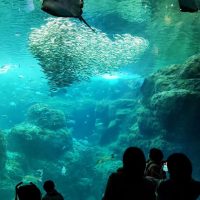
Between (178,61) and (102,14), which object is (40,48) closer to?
(102,14)

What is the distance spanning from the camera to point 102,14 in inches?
713

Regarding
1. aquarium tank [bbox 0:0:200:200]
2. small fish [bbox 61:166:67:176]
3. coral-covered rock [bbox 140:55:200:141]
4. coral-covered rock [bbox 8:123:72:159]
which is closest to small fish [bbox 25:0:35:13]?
aquarium tank [bbox 0:0:200:200]

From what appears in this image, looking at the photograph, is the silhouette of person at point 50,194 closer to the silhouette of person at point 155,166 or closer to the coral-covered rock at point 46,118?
the silhouette of person at point 155,166

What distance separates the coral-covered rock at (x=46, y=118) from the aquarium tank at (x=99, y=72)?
74mm

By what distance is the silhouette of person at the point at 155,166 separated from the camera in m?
3.78

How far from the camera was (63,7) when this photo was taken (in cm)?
285

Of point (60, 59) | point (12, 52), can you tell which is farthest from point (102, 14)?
point (12, 52)

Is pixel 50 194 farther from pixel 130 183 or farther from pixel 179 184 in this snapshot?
pixel 179 184

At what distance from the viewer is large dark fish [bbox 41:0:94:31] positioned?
2838 millimetres

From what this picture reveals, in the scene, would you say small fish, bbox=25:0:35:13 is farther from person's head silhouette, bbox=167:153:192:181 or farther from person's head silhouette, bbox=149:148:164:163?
person's head silhouette, bbox=167:153:192:181

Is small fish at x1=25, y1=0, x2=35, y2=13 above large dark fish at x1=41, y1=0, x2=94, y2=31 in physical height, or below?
below

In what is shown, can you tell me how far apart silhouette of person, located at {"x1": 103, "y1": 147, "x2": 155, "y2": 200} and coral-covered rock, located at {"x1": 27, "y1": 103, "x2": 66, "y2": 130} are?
64.0ft

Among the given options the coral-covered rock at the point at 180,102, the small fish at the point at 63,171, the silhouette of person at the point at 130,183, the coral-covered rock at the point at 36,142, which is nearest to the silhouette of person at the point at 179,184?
the silhouette of person at the point at 130,183

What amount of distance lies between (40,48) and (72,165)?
26.9ft
